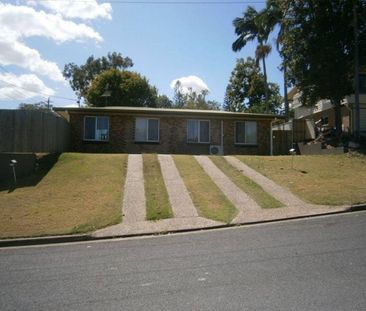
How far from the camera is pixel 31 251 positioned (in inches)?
356

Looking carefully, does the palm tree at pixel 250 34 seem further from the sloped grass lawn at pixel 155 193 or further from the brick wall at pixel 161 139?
the sloped grass lawn at pixel 155 193

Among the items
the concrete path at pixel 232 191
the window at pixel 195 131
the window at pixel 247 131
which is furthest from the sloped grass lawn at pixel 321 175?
the window at pixel 195 131

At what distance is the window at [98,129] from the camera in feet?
82.7

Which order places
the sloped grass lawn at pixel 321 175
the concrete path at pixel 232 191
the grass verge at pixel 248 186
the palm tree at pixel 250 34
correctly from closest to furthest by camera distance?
the concrete path at pixel 232 191, the grass verge at pixel 248 186, the sloped grass lawn at pixel 321 175, the palm tree at pixel 250 34

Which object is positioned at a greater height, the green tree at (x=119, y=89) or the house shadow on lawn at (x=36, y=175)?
the green tree at (x=119, y=89)

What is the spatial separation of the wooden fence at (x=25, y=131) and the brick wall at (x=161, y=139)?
5.19 meters

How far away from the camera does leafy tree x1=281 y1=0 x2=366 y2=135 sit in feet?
78.1

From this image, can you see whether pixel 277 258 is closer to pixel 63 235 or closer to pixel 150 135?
pixel 63 235

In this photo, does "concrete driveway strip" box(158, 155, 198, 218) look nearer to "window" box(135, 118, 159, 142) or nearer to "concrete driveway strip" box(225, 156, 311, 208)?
"concrete driveway strip" box(225, 156, 311, 208)

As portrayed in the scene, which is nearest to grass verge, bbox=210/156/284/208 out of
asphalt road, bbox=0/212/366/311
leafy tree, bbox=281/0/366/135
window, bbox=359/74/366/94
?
asphalt road, bbox=0/212/366/311

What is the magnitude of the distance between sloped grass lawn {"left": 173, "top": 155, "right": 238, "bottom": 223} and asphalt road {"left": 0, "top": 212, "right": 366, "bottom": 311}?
2.12 m

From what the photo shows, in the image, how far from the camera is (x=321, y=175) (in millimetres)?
16750

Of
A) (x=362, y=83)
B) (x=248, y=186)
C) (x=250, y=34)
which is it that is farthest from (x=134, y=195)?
(x=250, y=34)

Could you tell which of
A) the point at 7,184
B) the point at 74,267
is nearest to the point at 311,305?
the point at 74,267
